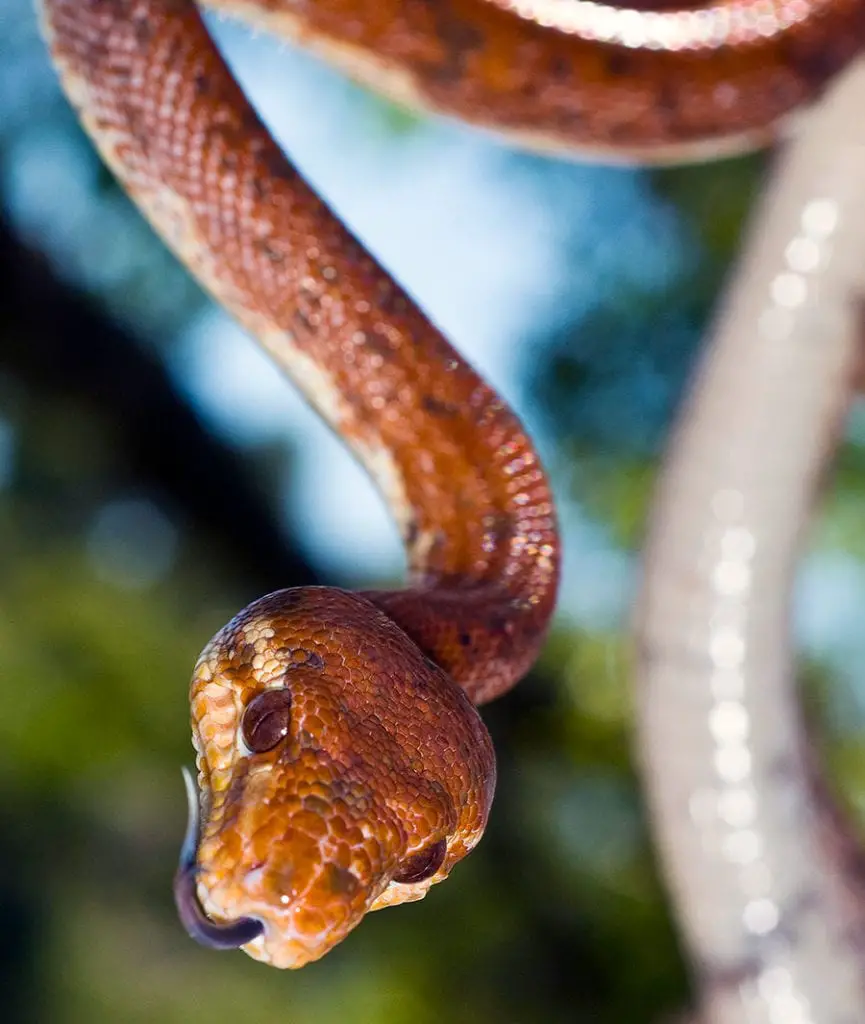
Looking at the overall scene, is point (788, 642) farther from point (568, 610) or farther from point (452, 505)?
point (568, 610)

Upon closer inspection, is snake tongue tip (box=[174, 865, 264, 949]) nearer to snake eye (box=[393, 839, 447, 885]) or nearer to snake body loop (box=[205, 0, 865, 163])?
snake eye (box=[393, 839, 447, 885])

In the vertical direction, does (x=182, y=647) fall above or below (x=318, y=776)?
below

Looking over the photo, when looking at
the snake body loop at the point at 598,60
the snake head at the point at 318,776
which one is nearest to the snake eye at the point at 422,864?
the snake head at the point at 318,776

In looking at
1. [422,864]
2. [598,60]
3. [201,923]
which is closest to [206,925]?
[201,923]

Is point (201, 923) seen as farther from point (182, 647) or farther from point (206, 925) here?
point (182, 647)

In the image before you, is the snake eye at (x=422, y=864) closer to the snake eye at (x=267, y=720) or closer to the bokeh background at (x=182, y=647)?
the snake eye at (x=267, y=720)

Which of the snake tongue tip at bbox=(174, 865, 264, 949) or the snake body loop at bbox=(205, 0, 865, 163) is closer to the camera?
the snake tongue tip at bbox=(174, 865, 264, 949)

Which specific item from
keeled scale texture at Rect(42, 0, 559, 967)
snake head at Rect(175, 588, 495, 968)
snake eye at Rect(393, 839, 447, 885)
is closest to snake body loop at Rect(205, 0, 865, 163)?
keeled scale texture at Rect(42, 0, 559, 967)
